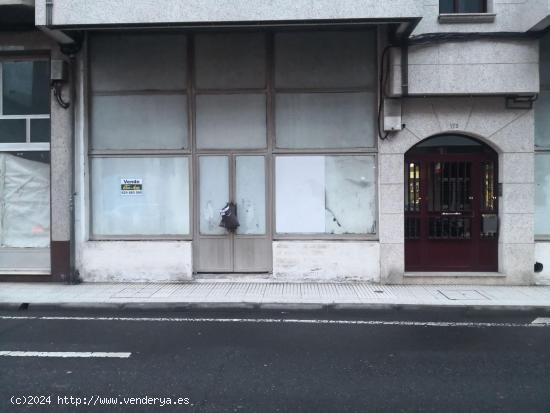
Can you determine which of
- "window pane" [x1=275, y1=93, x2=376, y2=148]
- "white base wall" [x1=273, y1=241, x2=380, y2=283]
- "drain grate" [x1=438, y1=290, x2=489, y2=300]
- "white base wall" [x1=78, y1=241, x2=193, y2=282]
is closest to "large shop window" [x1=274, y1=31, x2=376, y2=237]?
"window pane" [x1=275, y1=93, x2=376, y2=148]

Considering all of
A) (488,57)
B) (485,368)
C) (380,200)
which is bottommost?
(485,368)

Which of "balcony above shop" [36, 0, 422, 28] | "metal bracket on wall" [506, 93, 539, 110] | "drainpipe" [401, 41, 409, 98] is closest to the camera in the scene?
"balcony above shop" [36, 0, 422, 28]

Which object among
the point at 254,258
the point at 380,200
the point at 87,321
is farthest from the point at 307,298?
the point at 87,321

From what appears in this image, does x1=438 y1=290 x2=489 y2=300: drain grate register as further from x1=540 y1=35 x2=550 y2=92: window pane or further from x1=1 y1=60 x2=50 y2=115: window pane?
→ x1=1 y1=60 x2=50 y2=115: window pane

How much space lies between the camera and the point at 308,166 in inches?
423

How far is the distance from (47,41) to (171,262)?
498cm

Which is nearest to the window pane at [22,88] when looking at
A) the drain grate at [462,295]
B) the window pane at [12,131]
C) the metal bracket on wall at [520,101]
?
the window pane at [12,131]

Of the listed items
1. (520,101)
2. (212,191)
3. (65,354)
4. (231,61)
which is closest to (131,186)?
(212,191)

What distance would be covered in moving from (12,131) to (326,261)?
6850mm

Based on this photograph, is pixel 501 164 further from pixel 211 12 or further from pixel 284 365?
pixel 284 365

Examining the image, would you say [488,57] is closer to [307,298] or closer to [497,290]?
[497,290]

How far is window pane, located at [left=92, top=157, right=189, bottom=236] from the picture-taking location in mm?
10852

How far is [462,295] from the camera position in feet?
30.6

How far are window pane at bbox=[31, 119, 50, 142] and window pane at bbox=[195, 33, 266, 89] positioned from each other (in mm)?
3231
